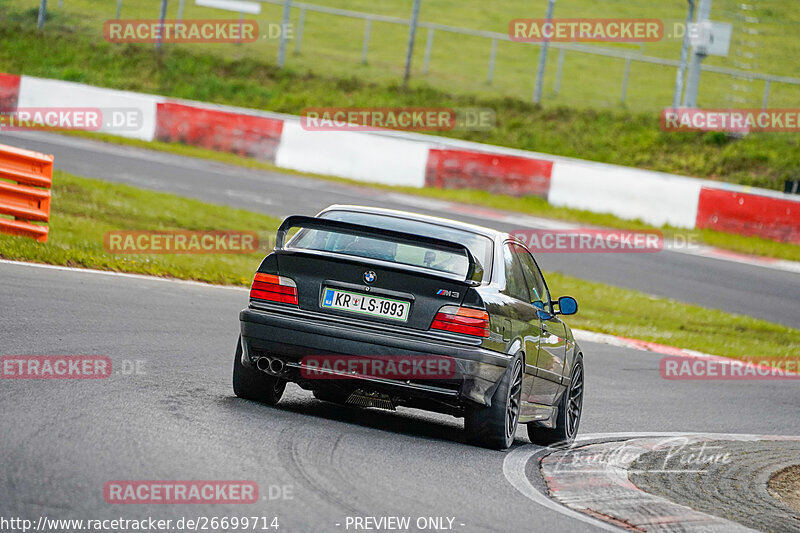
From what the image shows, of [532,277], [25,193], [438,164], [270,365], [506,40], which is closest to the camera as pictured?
[270,365]

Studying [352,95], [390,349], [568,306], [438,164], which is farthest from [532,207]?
[390,349]

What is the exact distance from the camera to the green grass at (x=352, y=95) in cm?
2758

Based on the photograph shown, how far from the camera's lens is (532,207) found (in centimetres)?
2391

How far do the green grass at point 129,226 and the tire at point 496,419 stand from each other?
6972 mm

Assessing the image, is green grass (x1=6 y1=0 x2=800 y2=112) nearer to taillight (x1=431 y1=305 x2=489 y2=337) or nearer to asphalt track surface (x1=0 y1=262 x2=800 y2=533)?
asphalt track surface (x1=0 y1=262 x2=800 y2=533)

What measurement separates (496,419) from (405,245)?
3.91 ft

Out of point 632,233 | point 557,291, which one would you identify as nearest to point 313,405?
point 557,291

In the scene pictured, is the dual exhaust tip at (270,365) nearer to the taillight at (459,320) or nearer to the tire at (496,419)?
the taillight at (459,320)

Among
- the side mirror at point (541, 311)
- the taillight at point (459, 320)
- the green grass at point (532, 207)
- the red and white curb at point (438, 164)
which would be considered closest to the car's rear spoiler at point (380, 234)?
the taillight at point (459, 320)

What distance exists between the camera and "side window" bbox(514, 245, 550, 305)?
8477mm

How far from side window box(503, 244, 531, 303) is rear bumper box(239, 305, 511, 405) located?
72 cm

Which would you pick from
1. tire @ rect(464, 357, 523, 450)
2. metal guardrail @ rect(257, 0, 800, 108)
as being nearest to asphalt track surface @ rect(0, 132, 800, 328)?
metal guardrail @ rect(257, 0, 800, 108)

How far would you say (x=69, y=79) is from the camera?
1184 inches

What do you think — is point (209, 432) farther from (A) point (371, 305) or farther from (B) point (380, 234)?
(B) point (380, 234)
